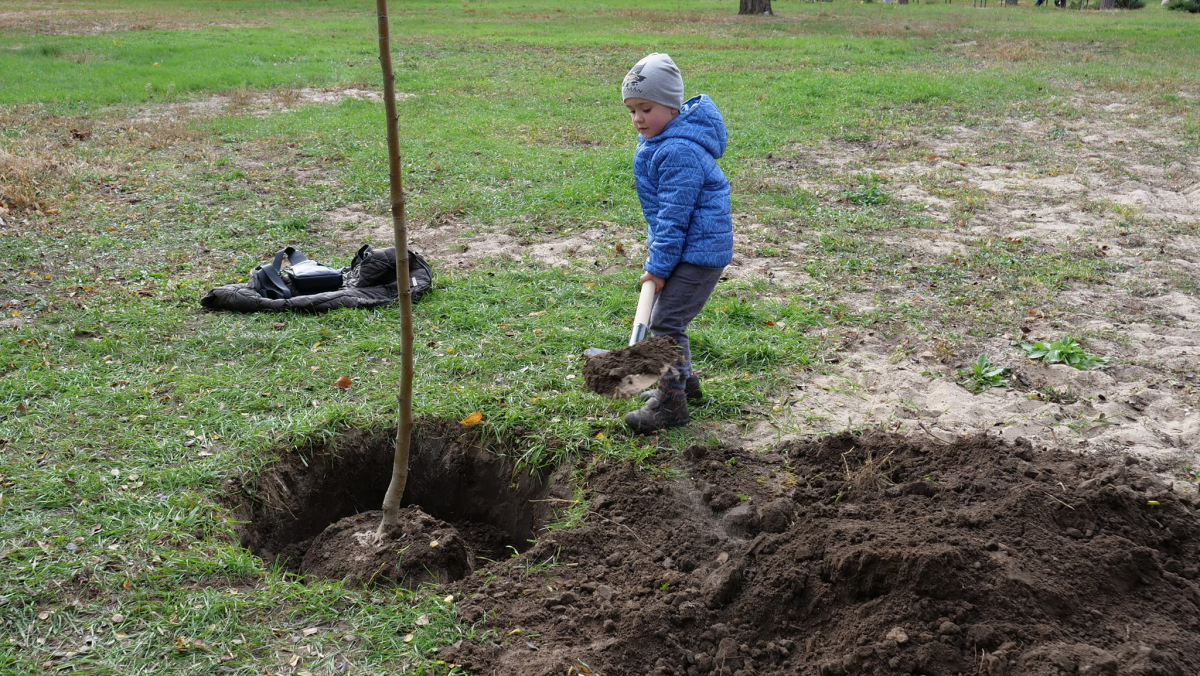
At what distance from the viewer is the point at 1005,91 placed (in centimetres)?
1285

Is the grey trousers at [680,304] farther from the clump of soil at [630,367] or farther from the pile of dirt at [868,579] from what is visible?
the pile of dirt at [868,579]

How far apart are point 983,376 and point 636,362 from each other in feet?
6.56

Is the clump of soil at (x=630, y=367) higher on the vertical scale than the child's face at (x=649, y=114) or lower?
lower

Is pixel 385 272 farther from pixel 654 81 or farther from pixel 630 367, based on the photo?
pixel 654 81

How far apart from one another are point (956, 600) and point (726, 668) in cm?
74

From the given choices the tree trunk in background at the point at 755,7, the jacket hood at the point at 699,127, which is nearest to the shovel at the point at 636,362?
the jacket hood at the point at 699,127

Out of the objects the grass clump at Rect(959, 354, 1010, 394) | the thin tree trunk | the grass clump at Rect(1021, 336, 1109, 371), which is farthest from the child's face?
the grass clump at Rect(1021, 336, 1109, 371)

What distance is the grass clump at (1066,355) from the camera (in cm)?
483

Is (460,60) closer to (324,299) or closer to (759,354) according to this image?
(324,299)

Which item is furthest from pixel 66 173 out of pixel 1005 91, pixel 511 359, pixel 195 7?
pixel 195 7

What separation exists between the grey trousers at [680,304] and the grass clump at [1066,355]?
85.2 inches

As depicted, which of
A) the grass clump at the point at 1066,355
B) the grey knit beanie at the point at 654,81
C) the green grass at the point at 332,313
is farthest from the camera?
the grass clump at the point at 1066,355

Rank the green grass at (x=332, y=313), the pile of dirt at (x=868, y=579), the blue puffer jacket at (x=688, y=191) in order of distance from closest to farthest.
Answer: the pile of dirt at (x=868, y=579) → the green grass at (x=332, y=313) → the blue puffer jacket at (x=688, y=191)

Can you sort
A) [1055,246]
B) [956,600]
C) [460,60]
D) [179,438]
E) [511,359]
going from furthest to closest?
[460,60], [1055,246], [511,359], [179,438], [956,600]
